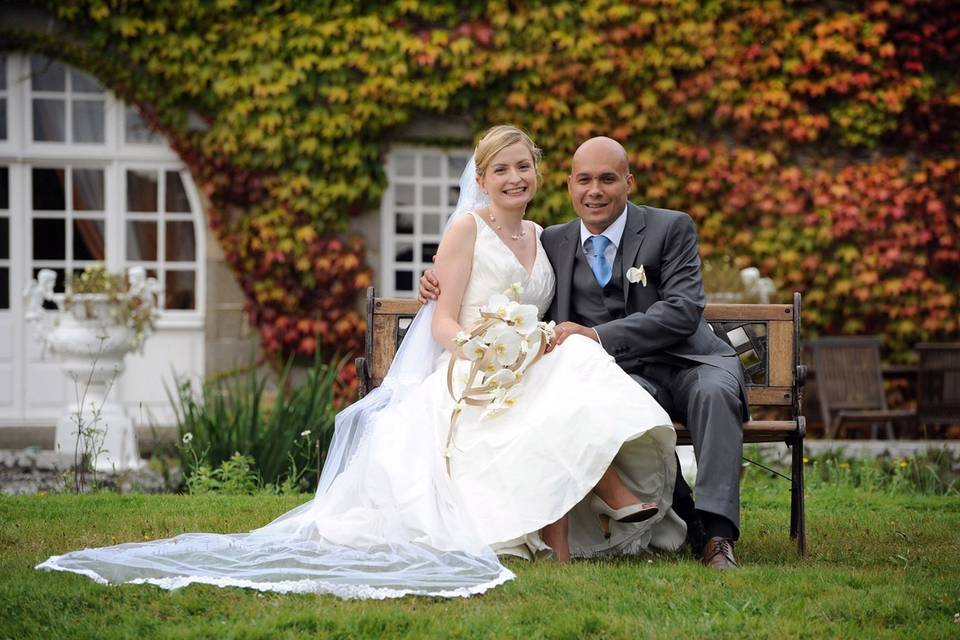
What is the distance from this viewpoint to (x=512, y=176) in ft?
14.5

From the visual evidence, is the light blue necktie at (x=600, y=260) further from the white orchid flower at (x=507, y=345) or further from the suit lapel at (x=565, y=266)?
the white orchid flower at (x=507, y=345)

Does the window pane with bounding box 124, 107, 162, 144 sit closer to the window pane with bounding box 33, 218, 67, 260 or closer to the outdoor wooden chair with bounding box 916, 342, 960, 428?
the window pane with bounding box 33, 218, 67, 260

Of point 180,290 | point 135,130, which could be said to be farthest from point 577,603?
point 135,130

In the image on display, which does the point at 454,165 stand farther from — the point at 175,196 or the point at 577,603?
the point at 577,603

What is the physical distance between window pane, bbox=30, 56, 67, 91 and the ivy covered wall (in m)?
0.19

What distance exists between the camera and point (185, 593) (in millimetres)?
3307

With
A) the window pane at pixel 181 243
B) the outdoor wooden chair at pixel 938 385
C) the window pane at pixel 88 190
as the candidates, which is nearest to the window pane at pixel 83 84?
the window pane at pixel 88 190

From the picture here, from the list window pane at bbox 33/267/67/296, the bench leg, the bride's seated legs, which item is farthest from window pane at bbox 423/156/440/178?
the bride's seated legs

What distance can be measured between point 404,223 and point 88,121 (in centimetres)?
266

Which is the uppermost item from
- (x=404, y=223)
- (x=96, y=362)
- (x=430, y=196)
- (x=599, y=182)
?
(x=430, y=196)

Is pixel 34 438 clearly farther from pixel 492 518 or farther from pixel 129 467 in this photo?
pixel 492 518

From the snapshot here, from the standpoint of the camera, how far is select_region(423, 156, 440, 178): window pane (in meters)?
9.65

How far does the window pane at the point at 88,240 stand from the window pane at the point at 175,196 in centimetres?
57

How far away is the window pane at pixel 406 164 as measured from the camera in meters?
9.62
